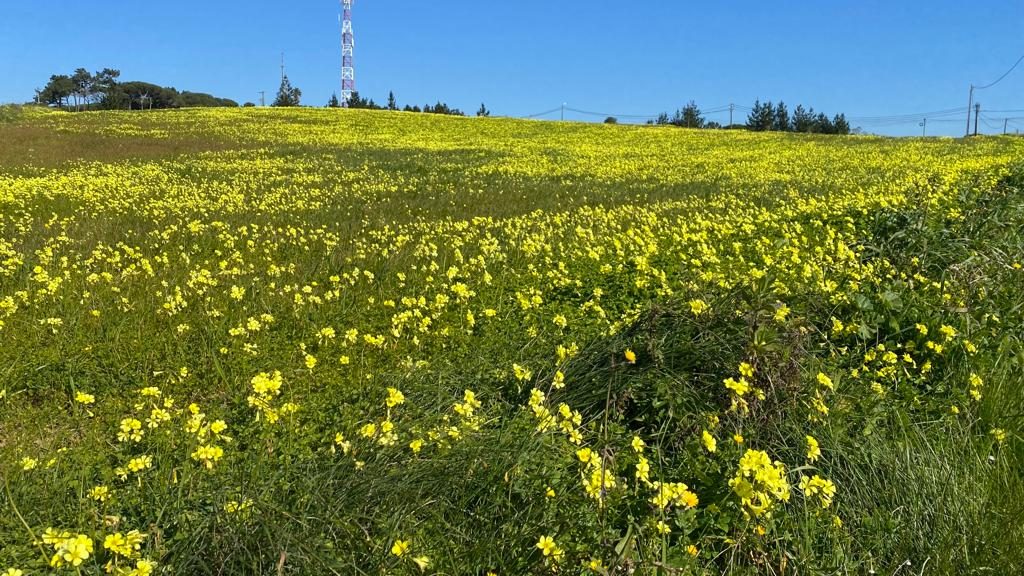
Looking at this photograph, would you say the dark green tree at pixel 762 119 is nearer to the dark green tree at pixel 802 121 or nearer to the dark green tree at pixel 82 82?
the dark green tree at pixel 802 121

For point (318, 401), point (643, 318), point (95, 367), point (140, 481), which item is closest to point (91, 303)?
point (95, 367)

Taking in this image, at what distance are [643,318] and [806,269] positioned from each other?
83.7 inches

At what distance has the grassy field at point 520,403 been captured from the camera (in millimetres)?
2203

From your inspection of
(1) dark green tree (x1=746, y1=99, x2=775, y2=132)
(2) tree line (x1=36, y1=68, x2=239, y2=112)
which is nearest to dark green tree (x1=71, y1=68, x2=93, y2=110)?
(2) tree line (x1=36, y1=68, x2=239, y2=112)

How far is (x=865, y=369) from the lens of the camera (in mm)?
3402

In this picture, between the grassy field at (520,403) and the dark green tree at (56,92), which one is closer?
the grassy field at (520,403)

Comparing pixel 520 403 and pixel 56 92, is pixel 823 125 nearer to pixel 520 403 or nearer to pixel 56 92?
pixel 520 403

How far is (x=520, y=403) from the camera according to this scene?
332cm

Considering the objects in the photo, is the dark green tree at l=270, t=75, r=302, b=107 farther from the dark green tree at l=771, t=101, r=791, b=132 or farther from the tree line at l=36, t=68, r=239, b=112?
the dark green tree at l=771, t=101, r=791, b=132

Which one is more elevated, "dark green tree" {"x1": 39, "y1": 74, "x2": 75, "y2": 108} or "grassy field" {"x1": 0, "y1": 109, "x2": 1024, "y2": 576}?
"dark green tree" {"x1": 39, "y1": 74, "x2": 75, "y2": 108}

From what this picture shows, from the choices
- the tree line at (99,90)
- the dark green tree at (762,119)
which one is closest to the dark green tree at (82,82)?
the tree line at (99,90)

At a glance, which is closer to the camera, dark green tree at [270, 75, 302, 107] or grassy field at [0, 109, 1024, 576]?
grassy field at [0, 109, 1024, 576]

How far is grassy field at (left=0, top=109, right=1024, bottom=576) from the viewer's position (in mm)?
2203

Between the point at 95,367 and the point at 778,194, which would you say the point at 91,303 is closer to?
the point at 95,367
